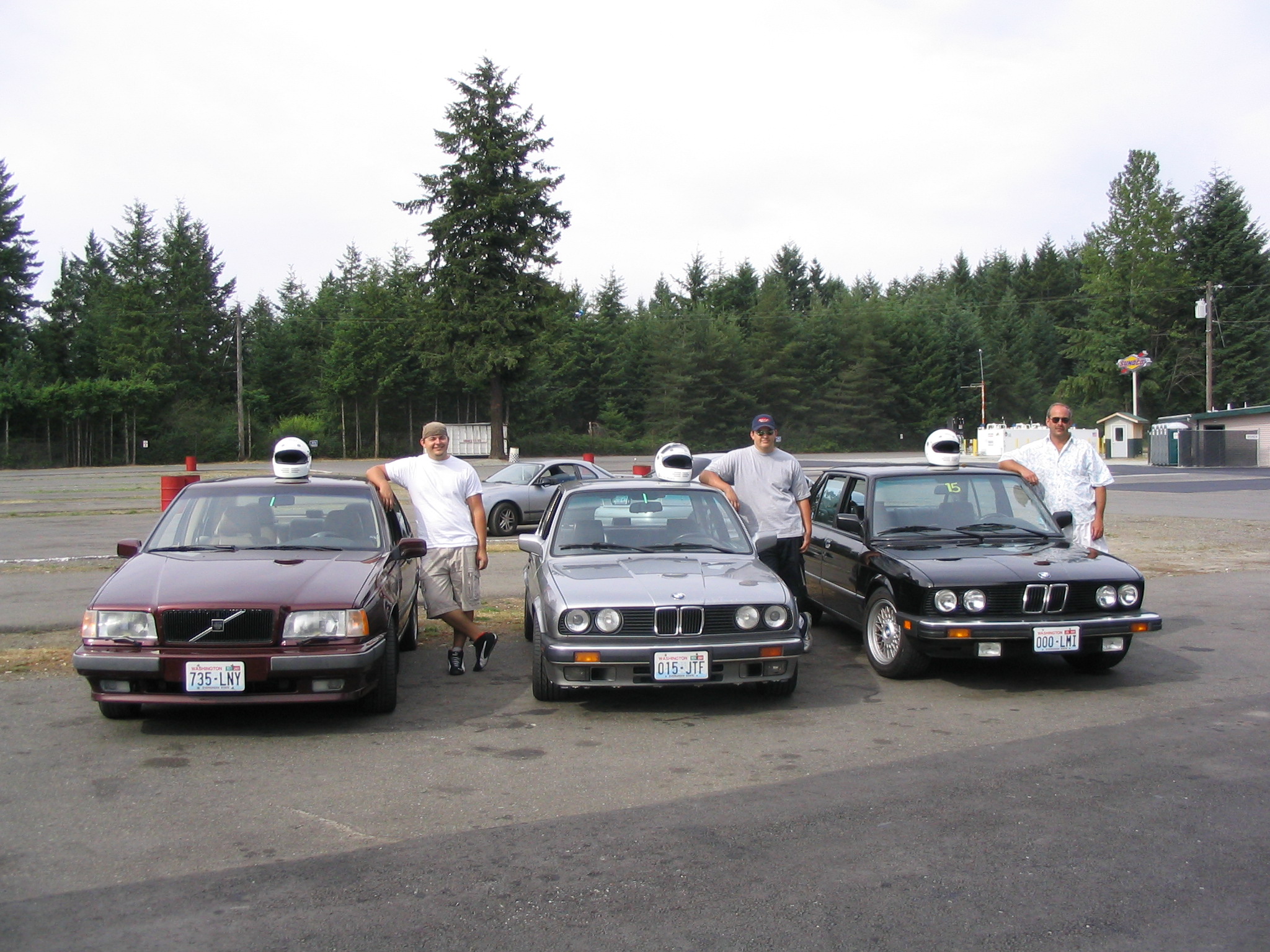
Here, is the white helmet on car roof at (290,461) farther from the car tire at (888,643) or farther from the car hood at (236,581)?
the car tire at (888,643)

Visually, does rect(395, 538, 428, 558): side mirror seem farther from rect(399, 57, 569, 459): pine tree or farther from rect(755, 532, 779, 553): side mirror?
rect(399, 57, 569, 459): pine tree

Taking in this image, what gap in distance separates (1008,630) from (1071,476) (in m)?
2.34

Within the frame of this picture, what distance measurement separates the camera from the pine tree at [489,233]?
53.6m

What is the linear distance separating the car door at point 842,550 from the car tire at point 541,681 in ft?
8.39

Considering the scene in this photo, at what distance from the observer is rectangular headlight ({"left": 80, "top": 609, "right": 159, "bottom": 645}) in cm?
555

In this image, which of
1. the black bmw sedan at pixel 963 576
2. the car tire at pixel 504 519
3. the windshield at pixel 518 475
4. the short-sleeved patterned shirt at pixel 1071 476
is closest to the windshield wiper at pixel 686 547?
the black bmw sedan at pixel 963 576

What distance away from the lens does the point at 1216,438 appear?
45656mm

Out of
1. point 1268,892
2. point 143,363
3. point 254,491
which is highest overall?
point 143,363

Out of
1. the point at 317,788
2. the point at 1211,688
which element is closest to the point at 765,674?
the point at 317,788

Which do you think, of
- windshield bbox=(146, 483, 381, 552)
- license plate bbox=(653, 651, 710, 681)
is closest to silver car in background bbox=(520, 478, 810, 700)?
license plate bbox=(653, 651, 710, 681)

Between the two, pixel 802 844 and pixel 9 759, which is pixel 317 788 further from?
pixel 802 844

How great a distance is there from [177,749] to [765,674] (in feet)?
10.7

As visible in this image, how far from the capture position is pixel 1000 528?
800cm

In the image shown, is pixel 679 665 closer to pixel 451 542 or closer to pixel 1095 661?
pixel 451 542
